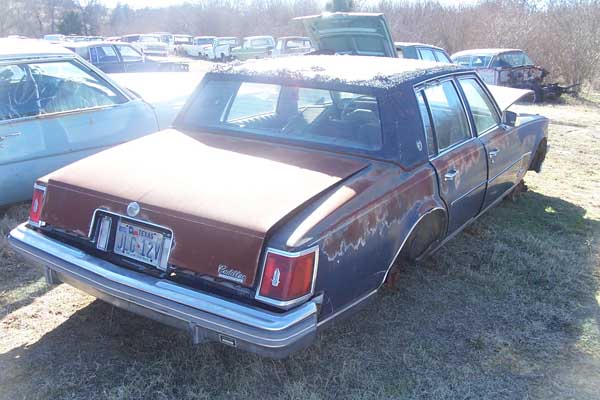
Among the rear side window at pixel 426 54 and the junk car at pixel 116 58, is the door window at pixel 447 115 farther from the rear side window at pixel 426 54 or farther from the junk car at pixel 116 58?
the junk car at pixel 116 58

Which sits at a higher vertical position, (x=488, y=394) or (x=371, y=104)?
(x=371, y=104)

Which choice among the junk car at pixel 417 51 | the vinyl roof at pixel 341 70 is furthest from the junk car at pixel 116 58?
the vinyl roof at pixel 341 70

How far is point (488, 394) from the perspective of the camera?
8.60ft

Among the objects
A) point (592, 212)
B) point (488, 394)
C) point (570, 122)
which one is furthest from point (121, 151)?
point (570, 122)

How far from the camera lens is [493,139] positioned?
4.13 m

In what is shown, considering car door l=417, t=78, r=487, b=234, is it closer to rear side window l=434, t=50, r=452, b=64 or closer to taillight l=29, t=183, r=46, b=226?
taillight l=29, t=183, r=46, b=226

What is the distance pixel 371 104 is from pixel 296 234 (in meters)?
1.37

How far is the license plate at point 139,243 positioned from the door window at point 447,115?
6.33 feet

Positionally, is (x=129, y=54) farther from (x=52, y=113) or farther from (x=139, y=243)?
(x=139, y=243)

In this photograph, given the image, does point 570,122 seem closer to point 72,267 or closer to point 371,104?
point 371,104

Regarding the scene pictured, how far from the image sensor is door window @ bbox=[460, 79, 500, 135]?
13.2 feet

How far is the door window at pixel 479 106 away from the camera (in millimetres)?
4031

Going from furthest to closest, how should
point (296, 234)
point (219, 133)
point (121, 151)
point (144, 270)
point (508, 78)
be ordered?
point (508, 78) → point (219, 133) → point (121, 151) → point (144, 270) → point (296, 234)

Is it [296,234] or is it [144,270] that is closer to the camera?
[296,234]
